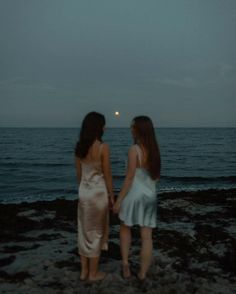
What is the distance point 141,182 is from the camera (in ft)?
16.5

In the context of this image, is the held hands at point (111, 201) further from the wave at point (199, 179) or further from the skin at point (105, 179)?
the wave at point (199, 179)

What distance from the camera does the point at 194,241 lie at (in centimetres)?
766

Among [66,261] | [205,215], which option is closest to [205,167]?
[205,215]

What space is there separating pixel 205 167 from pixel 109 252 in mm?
29561

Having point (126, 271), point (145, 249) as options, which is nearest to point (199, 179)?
point (126, 271)

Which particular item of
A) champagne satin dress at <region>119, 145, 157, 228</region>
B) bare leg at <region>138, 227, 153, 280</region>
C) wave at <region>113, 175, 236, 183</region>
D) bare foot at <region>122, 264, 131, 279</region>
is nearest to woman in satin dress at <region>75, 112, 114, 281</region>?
champagne satin dress at <region>119, 145, 157, 228</region>

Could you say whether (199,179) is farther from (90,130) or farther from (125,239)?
(90,130)

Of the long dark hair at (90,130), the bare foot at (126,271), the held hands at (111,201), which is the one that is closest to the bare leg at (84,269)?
the bare foot at (126,271)

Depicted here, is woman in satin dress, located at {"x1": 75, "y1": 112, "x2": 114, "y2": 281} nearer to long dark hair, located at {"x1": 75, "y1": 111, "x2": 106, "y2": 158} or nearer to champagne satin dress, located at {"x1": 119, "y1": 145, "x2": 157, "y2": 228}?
long dark hair, located at {"x1": 75, "y1": 111, "x2": 106, "y2": 158}

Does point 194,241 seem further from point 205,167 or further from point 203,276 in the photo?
point 205,167

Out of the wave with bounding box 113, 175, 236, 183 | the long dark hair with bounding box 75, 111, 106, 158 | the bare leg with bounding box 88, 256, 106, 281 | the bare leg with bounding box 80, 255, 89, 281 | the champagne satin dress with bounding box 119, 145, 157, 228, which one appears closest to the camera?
the long dark hair with bounding box 75, 111, 106, 158

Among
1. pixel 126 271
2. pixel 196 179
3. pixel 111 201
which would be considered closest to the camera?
pixel 111 201

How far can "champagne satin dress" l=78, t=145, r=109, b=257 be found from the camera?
501cm

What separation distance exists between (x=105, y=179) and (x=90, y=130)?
74cm
